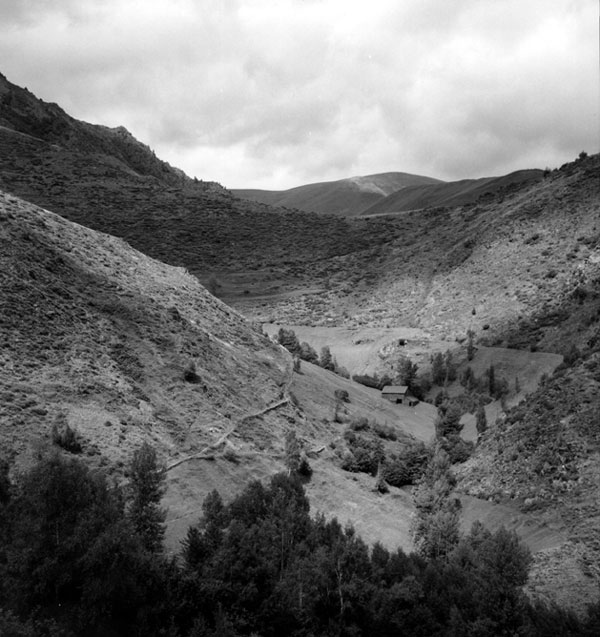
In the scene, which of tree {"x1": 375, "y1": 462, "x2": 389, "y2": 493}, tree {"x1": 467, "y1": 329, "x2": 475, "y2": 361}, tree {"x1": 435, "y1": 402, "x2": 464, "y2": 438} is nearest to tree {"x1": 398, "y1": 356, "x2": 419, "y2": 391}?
tree {"x1": 467, "y1": 329, "x2": 475, "y2": 361}

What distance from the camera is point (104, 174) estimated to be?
9538 cm

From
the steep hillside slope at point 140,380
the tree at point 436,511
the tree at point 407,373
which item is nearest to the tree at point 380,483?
the steep hillside slope at point 140,380

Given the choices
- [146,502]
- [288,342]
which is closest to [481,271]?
[288,342]

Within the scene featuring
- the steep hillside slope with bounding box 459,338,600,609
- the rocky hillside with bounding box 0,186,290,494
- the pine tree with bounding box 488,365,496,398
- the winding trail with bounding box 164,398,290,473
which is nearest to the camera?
the steep hillside slope with bounding box 459,338,600,609

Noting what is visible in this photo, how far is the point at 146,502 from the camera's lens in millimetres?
19781

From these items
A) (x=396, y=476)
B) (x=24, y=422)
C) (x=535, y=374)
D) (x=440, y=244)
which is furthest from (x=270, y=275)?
(x=24, y=422)

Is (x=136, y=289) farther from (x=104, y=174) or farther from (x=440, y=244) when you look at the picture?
(x=104, y=174)

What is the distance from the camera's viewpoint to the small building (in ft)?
154

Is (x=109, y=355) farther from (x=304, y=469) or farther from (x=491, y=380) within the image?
(x=491, y=380)

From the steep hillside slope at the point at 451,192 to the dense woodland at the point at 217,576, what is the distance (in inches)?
4242

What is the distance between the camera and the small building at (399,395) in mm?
46969

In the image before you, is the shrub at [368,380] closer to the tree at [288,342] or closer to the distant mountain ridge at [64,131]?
the tree at [288,342]

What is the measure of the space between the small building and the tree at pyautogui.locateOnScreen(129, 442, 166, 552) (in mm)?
28555

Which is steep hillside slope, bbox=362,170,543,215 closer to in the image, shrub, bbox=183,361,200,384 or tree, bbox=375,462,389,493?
tree, bbox=375,462,389,493
